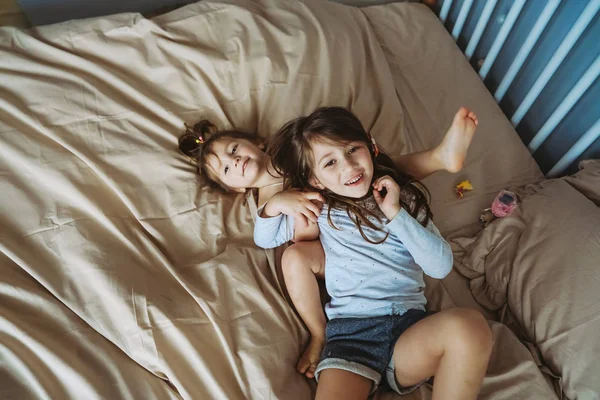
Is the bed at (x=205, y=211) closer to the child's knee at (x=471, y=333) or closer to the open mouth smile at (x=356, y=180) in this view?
the child's knee at (x=471, y=333)

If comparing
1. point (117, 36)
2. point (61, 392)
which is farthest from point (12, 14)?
point (61, 392)

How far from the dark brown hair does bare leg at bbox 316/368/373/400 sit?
1.79 ft

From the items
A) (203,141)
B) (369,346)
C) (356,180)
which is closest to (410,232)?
(356,180)

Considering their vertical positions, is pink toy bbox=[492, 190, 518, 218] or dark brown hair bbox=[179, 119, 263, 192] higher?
dark brown hair bbox=[179, 119, 263, 192]

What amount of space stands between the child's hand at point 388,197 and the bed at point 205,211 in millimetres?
298

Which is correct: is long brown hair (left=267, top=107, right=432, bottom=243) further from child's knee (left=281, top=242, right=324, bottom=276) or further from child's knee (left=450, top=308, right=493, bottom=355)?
child's knee (left=450, top=308, right=493, bottom=355)

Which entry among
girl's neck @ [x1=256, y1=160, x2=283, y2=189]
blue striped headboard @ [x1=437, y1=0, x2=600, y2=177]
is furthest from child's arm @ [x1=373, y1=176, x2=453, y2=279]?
blue striped headboard @ [x1=437, y1=0, x2=600, y2=177]

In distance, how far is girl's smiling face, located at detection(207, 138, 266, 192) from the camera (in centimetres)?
109

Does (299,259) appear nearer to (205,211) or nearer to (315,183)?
(315,183)

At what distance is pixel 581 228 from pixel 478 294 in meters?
0.27

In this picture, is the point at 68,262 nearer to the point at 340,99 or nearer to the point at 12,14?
the point at 340,99

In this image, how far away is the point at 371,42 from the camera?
1402 mm

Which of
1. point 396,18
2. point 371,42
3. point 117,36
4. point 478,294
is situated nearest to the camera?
point 478,294

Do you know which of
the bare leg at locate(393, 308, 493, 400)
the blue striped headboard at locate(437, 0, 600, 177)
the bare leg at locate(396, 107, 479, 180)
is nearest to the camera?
the bare leg at locate(393, 308, 493, 400)
